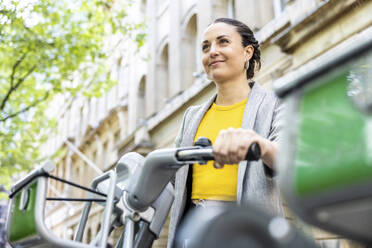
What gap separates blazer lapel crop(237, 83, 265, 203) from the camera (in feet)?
5.97

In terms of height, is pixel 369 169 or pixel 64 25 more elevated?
pixel 64 25

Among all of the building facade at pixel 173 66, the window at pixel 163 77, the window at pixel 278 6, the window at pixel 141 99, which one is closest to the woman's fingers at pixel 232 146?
the building facade at pixel 173 66

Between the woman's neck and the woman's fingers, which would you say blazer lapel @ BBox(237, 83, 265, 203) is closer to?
the woman's neck

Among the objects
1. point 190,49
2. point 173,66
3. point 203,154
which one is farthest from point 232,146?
point 190,49

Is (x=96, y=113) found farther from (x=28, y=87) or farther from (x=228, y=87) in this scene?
(x=228, y=87)

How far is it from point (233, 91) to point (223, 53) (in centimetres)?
20

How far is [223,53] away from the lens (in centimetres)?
224

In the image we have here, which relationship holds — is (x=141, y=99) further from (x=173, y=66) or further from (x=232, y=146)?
(x=232, y=146)

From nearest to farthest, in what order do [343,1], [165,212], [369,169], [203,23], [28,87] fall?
1. [369,169]
2. [165,212]
3. [343,1]
4. [28,87]
5. [203,23]

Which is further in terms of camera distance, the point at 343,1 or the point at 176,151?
the point at 343,1

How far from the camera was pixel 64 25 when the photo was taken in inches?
474

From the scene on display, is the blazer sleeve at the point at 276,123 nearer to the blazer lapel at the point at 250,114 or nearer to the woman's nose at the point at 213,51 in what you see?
the blazer lapel at the point at 250,114

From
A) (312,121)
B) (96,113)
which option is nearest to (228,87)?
(312,121)

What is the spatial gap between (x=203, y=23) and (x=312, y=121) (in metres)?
13.9
